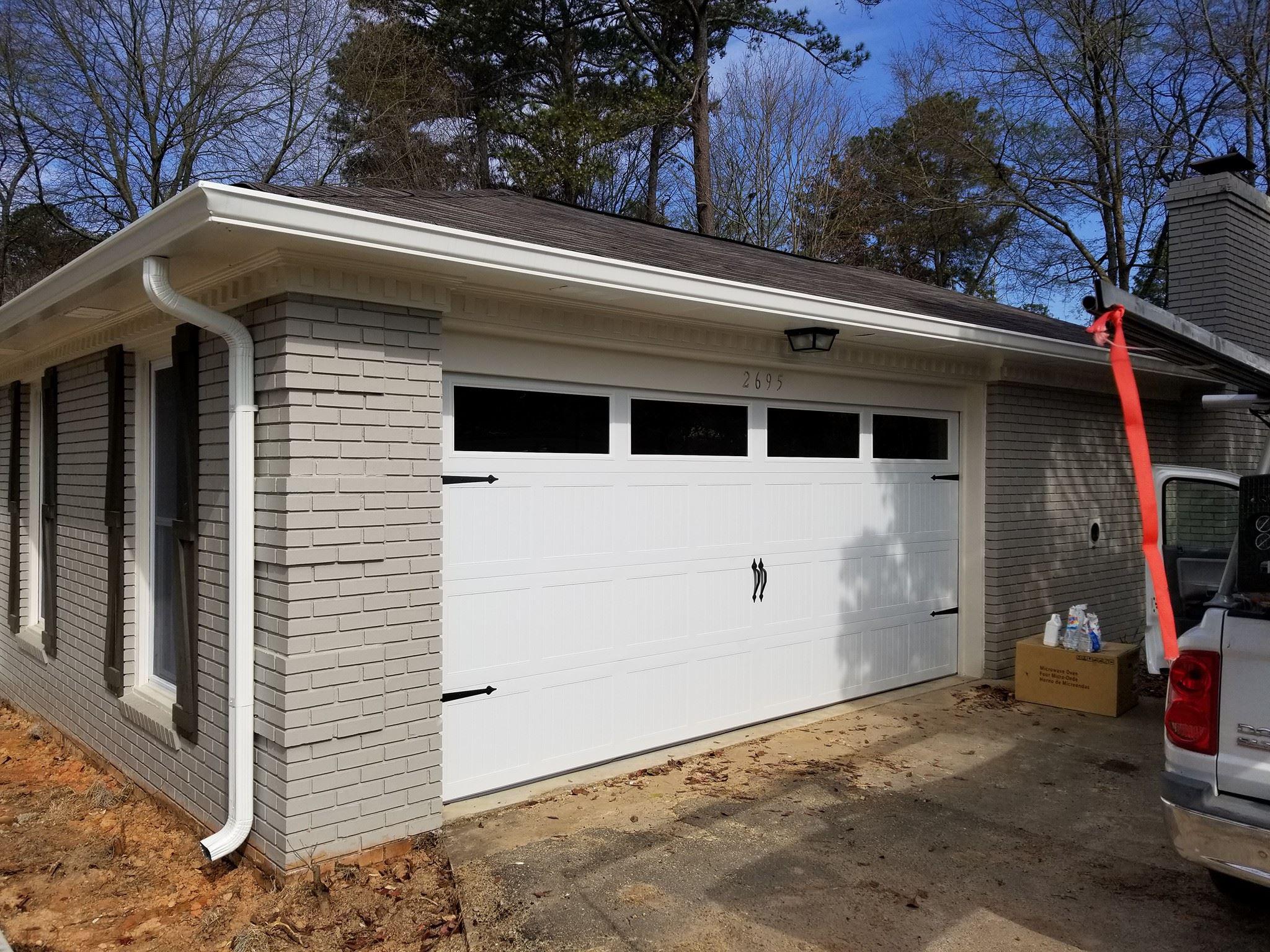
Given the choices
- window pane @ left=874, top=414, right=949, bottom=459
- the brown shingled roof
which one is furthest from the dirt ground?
window pane @ left=874, top=414, right=949, bottom=459

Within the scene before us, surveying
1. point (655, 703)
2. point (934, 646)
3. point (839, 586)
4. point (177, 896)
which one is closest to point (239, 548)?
point (177, 896)

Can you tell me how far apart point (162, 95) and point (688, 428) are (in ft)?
49.9

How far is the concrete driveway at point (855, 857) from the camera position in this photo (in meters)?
3.58

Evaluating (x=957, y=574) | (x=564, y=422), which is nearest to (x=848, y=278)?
(x=957, y=574)

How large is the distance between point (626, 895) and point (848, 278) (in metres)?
5.79

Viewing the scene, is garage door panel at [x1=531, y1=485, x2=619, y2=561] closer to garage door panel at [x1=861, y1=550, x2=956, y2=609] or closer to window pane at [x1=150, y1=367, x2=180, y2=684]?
window pane at [x1=150, y1=367, x2=180, y2=684]

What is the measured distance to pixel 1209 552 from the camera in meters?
6.44

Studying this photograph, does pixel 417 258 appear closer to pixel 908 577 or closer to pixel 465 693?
pixel 465 693

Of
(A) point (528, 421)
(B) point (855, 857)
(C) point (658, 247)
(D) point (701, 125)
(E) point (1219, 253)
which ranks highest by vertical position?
(D) point (701, 125)

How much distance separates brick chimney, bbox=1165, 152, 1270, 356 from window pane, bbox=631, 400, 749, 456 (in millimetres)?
5597

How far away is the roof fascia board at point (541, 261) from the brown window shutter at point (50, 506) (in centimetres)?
410

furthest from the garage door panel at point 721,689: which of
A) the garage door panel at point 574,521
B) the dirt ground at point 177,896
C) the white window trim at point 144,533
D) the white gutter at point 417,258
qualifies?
the white window trim at point 144,533

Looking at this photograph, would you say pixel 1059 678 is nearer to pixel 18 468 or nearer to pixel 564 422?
pixel 564 422

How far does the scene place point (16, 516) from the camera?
24.7 feet
